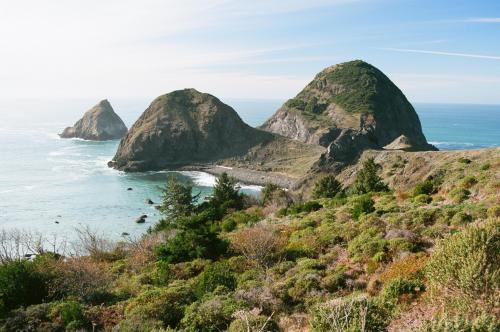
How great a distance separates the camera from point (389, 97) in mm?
166375

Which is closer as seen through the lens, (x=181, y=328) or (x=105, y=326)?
(x=181, y=328)

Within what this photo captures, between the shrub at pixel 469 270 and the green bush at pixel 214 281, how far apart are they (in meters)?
9.77

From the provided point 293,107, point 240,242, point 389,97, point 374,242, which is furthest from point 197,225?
point 389,97

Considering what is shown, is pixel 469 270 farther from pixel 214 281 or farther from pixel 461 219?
pixel 214 281

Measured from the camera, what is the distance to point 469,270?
10.3 m

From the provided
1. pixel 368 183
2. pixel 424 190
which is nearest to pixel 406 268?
pixel 424 190

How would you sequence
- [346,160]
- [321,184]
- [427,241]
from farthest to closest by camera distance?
[346,160] → [321,184] → [427,241]

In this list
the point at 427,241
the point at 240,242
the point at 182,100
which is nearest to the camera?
the point at 427,241

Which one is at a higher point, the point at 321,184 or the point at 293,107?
the point at 293,107

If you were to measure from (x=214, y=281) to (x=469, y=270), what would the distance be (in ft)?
37.0

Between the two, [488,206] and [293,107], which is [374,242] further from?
[293,107]

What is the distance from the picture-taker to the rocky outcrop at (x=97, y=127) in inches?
6875

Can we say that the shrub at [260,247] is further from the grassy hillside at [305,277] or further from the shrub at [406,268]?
the shrub at [406,268]

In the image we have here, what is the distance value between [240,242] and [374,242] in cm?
841
